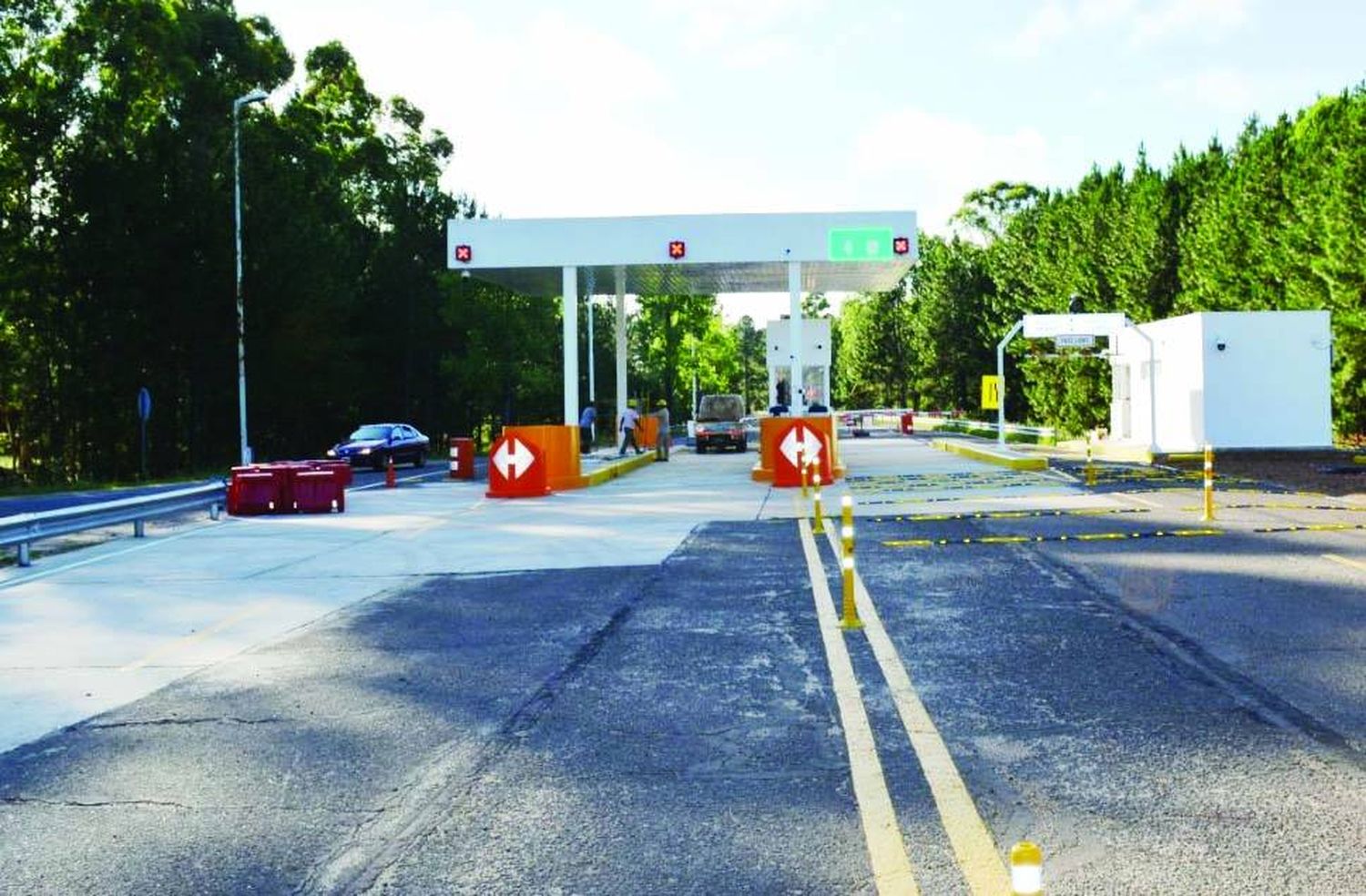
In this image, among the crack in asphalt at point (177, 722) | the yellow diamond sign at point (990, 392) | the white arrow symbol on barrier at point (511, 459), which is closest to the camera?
the crack in asphalt at point (177, 722)

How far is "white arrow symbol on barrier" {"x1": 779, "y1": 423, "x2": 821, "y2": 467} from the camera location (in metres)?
22.6

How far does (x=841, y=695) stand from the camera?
276 inches

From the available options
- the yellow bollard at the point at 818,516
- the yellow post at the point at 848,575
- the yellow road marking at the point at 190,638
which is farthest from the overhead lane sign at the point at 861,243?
the yellow post at the point at 848,575

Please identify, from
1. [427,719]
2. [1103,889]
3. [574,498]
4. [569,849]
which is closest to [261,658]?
[427,719]

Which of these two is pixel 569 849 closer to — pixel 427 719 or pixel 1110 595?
pixel 427 719

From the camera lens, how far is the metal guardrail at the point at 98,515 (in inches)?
568

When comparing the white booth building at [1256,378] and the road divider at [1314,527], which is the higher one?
the white booth building at [1256,378]

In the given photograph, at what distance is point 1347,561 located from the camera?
11.9 meters

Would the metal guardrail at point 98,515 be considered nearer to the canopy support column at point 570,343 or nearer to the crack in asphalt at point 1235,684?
the canopy support column at point 570,343

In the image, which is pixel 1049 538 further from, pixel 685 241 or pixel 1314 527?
pixel 685 241

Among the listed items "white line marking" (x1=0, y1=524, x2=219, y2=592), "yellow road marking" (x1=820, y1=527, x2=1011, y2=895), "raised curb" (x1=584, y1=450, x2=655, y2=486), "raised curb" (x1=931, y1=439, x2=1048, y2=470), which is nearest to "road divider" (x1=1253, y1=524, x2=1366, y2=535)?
"yellow road marking" (x1=820, y1=527, x2=1011, y2=895)

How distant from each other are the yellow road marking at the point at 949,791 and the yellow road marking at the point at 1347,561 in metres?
5.78

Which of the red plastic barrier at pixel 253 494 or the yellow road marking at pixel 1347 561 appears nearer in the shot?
the yellow road marking at pixel 1347 561

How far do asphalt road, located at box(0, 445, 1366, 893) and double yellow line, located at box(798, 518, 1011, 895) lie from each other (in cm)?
2
